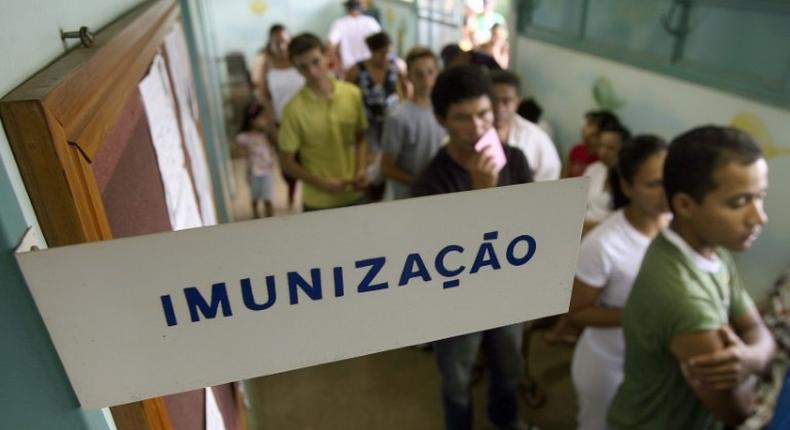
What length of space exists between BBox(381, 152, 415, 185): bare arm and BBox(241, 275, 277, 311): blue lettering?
2017 mm

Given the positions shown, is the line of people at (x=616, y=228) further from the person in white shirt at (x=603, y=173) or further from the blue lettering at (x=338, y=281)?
the blue lettering at (x=338, y=281)

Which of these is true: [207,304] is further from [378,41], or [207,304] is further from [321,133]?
[378,41]

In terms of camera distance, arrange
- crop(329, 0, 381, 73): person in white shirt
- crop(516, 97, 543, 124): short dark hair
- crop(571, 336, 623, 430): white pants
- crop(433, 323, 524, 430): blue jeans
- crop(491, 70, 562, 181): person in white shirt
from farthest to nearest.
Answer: crop(329, 0, 381, 73): person in white shirt → crop(516, 97, 543, 124): short dark hair → crop(491, 70, 562, 181): person in white shirt → crop(433, 323, 524, 430): blue jeans → crop(571, 336, 623, 430): white pants

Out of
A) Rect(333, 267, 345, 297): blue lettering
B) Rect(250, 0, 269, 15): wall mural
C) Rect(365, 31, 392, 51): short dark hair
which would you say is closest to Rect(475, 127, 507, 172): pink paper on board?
Rect(333, 267, 345, 297): blue lettering

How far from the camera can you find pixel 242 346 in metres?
0.45

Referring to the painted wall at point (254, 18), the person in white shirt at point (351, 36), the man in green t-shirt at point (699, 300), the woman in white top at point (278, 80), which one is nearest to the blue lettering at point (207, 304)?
the man in green t-shirt at point (699, 300)

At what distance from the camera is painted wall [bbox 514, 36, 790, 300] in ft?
7.18

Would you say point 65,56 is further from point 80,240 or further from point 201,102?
point 201,102

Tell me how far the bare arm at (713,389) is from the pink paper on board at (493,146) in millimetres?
656

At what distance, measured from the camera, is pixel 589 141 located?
3.02m

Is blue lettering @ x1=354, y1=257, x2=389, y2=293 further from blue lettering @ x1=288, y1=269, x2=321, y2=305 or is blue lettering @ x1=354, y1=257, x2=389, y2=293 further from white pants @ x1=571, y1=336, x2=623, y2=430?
white pants @ x1=571, y1=336, x2=623, y2=430

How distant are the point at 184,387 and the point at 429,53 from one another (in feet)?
7.85

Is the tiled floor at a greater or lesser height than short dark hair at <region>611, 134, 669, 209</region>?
lesser

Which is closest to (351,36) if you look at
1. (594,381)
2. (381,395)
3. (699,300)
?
(381,395)
